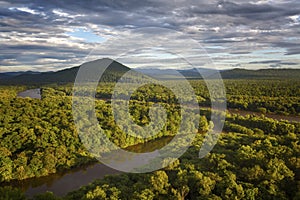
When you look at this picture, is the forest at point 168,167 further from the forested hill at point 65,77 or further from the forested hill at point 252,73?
the forested hill at point 252,73

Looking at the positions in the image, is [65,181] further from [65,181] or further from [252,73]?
[252,73]

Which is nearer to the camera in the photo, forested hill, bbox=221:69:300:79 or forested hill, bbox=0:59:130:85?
forested hill, bbox=0:59:130:85

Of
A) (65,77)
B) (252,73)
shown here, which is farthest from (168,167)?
(252,73)

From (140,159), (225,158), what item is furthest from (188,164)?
(140,159)

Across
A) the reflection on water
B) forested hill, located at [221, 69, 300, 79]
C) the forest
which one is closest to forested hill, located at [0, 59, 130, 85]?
forested hill, located at [221, 69, 300, 79]

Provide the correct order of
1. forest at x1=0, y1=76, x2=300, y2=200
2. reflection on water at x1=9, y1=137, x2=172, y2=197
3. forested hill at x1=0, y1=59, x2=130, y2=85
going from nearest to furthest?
forest at x1=0, y1=76, x2=300, y2=200 < reflection on water at x1=9, y1=137, x2=172, y2=197 < forested hill at x1=0, y1=59, x2=130, y2=85

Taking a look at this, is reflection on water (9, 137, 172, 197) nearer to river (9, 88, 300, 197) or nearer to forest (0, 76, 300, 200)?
river (9, 88, 300, 197)

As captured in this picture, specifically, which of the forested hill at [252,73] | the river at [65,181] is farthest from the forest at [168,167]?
the forested hill at [252,73]

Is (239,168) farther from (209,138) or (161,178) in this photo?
(209,138)
